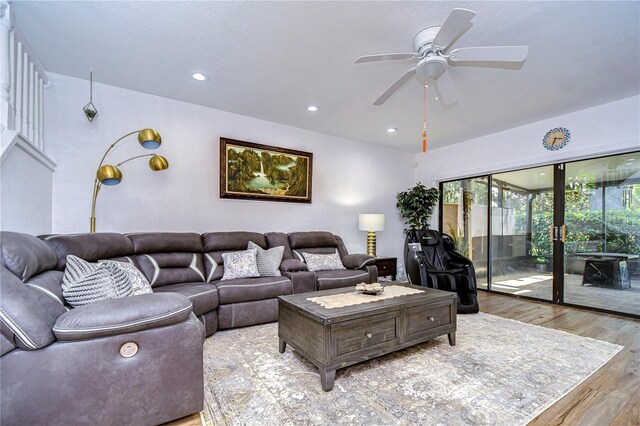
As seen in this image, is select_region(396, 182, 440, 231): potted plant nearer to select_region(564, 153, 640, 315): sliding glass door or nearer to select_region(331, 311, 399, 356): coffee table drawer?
select_region(564, 153, 640, 315): sliding glass door

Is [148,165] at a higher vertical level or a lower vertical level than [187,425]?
higher

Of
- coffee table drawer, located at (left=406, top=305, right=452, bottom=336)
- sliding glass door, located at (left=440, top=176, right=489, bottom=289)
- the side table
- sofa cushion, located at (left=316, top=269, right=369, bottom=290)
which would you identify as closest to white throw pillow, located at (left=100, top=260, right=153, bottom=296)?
sofa cushion, located at (left=316, top=269, right=369, bottom=290)

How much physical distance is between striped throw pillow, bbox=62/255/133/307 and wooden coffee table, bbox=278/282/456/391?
3.88 ft

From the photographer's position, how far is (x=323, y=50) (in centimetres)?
251

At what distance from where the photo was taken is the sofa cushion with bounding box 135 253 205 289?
117 inches

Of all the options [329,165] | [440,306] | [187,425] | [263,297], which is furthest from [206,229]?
[440,306]

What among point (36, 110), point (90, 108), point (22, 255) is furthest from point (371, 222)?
point (36, 110)

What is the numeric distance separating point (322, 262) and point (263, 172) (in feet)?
5.16

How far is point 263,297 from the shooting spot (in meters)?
3.15

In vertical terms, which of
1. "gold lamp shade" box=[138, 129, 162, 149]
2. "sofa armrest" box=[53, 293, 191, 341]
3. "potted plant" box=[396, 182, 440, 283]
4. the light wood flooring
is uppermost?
"gold lamp shade" box=[138, 129, 162, 149]

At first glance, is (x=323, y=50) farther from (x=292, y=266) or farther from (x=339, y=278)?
(x=339, y=278)

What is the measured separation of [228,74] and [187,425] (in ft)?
9.66

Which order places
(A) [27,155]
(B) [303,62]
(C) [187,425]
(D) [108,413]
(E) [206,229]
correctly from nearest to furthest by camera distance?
(D) [108,413], (C) [187,425], (A) [27,155], (B) [303,62], (E) [206,229]

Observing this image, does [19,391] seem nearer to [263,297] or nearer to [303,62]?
[263,297]
